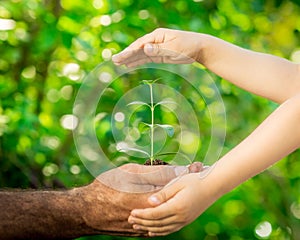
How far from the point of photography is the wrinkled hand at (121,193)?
166cm

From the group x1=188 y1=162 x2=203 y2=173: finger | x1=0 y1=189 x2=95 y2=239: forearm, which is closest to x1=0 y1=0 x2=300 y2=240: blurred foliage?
x1=0 y1=189 x2=95 y2=239: forearm

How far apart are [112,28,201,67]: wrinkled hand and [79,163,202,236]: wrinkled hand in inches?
7.0

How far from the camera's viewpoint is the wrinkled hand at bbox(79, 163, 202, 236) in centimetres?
166

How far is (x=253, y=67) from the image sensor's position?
1725 mm

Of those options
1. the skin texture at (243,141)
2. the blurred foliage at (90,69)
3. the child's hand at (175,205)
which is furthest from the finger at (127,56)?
the blurred foliage at (90,69)

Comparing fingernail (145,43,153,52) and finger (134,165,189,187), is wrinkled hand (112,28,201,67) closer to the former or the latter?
fingernail (145,43,153,52)

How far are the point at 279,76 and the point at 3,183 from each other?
0.99 meters

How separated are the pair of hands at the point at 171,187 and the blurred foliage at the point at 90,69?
0.66 meters

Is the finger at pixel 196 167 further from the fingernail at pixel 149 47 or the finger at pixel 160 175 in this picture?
the fingernail at pixel 149 47

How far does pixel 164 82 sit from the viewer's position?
1.84m

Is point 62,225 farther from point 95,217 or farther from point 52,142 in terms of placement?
point 52,142

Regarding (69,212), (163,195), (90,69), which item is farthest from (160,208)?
(90,69)

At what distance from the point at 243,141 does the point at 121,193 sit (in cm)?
27

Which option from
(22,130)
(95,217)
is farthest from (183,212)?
(22,130)
